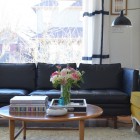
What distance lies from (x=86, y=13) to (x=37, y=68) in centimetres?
125

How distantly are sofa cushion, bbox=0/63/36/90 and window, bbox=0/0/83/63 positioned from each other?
0.61 meters

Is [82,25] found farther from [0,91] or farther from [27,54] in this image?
[0,91]

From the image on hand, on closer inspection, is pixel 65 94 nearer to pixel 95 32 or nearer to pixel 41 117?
pixel 41 117

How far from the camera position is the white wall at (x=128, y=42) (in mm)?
4570

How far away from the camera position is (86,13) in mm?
4461

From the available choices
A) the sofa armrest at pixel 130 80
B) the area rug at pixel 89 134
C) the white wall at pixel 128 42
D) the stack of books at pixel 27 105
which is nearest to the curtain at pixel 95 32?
the white wall at pixel 128 42

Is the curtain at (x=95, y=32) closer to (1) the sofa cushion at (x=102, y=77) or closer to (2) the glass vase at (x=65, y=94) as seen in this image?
(1) the sofa cushion at (x=102, y=77)

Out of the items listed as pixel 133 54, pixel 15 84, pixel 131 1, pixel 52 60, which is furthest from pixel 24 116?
pixel 131 1

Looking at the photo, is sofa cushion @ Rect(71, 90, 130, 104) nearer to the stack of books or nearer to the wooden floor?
the wooden floor

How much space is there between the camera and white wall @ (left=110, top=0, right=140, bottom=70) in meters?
4.57

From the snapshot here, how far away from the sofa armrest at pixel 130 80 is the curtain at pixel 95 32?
72cm

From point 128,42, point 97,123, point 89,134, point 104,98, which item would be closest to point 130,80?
point 104,98

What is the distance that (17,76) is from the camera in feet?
13.2

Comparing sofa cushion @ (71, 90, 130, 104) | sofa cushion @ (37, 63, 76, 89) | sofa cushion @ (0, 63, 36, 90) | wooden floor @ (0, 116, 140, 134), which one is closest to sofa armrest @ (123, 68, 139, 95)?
sofa cushion @ (71, 90, 130, 104)
